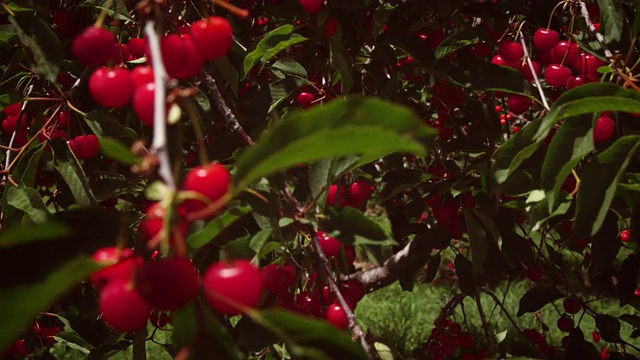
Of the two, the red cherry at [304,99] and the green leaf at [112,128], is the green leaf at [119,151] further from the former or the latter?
the red cherry at [304,99]

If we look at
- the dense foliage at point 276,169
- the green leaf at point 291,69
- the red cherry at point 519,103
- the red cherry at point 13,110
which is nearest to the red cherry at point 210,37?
→ the dense foliage at point 276,169

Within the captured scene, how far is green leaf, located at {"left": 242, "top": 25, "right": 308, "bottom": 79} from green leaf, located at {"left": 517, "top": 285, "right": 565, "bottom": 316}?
4.11 ft

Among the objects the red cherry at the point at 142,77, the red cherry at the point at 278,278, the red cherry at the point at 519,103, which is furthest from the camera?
the red cherry at the point at 519,103

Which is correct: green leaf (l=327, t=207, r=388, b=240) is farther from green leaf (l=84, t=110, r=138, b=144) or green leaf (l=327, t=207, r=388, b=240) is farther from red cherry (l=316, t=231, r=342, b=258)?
green leaf (l=84, t=110, r=138, b=144)

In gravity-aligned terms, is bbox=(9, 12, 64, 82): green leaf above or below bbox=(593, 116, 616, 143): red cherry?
above

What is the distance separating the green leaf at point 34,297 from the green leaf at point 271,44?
95cm

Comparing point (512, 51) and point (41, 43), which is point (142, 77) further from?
point (512, 51)

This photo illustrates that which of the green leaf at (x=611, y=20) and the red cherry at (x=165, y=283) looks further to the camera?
the green leaf at (x=611, y=20)

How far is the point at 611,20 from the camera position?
1.35 metres

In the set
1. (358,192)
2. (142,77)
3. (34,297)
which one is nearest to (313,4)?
(358,192)

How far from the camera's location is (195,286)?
60cm

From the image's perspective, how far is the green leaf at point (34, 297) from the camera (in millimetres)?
514

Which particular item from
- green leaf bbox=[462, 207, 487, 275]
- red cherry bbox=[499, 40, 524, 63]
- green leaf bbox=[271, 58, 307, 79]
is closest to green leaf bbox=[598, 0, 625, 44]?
red cherry bbox=[499, 40, 524, 63]

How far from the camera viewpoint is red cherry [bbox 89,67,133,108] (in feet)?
2.60
